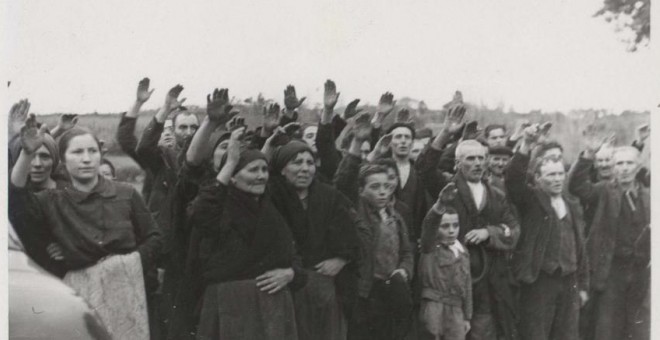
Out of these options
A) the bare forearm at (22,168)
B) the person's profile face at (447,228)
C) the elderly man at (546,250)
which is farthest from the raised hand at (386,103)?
the bare forearm at (22,168)

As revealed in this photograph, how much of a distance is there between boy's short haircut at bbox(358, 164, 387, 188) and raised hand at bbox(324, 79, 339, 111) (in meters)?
0.40

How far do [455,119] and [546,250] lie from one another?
3.15 ft

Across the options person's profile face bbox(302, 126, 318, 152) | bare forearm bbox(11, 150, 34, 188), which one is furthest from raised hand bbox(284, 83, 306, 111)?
bare forearm bbox(11, 150, 34, 188)

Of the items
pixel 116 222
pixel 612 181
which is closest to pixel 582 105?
pixel 612 181

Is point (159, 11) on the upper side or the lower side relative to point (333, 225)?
upper

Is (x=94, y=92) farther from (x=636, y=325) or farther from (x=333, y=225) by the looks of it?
(x=636, y=325)

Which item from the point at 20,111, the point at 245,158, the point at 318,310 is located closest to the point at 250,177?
the point at 245,158

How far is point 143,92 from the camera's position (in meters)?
5.44

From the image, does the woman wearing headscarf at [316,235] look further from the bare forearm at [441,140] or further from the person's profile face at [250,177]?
the bare forearm at [441,140]

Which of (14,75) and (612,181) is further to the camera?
(612,181)

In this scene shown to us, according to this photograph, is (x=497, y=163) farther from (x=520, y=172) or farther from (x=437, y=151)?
(x=437, y=151)

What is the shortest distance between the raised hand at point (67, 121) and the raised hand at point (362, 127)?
1600 mm

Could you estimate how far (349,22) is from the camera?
5531 millimetres

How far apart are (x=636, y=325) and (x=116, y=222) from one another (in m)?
3.17
